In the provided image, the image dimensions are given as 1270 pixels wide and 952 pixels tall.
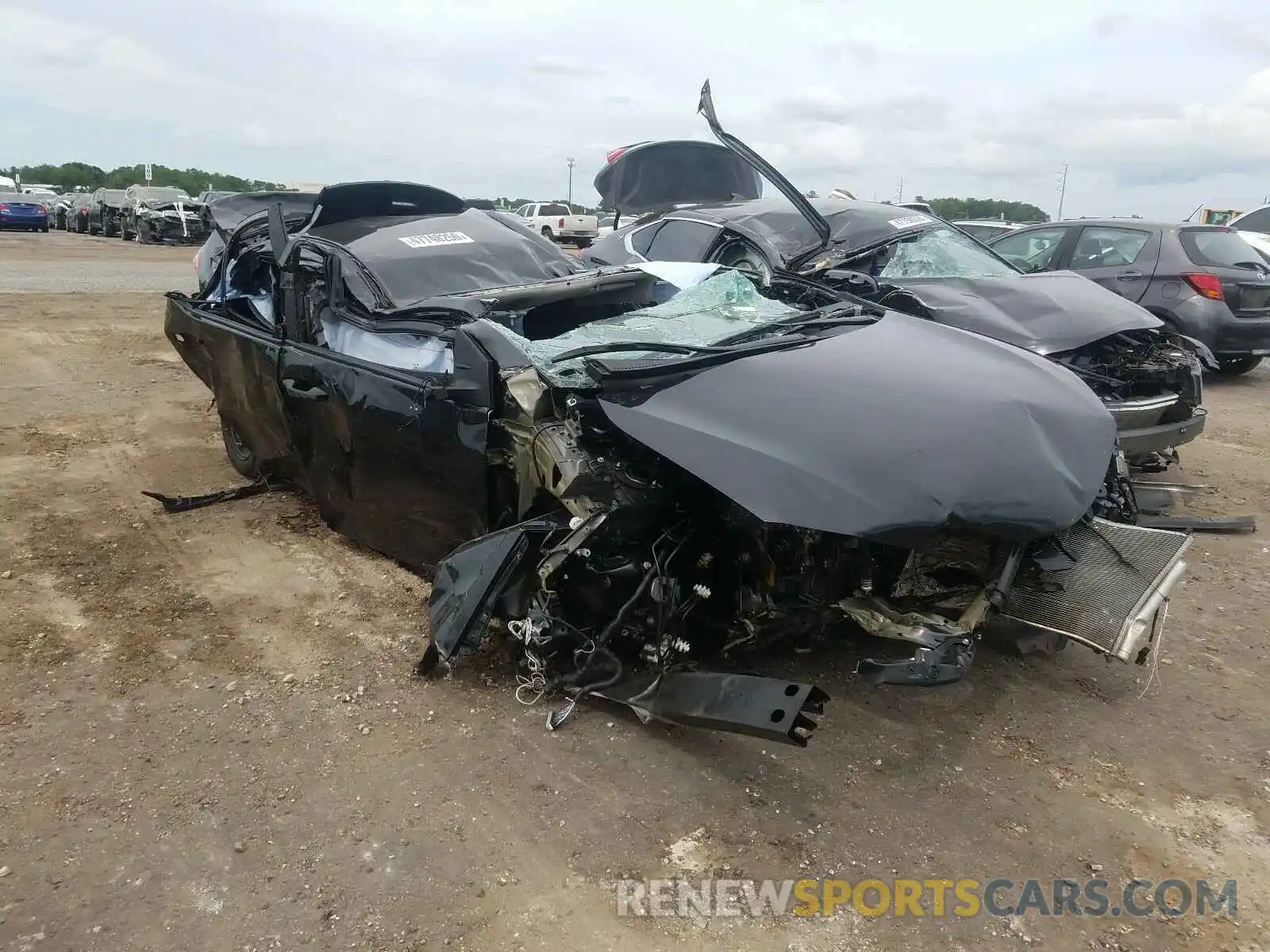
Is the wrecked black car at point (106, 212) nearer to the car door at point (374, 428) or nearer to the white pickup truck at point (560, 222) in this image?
the white pickup truck at point (560, 222)

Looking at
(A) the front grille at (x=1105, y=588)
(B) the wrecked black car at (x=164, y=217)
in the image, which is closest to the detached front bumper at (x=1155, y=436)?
(A) the front grille at (x=1105, y=588)

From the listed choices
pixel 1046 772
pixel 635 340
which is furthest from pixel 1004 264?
pixel 1046 772

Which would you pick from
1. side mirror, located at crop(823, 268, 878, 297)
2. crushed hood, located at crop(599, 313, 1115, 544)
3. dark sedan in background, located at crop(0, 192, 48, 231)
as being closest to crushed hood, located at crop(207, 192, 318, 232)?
side mirror, located at crop(823, 268, 878, 297)

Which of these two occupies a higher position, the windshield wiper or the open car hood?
the open car hood

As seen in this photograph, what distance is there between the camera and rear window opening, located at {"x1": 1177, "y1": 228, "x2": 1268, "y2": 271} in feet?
26.3

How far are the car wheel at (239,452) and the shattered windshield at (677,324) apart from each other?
2.40 m

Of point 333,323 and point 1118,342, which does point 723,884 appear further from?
point 1118,342

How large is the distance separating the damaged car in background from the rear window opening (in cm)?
565

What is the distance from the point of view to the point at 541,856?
7.61 feet

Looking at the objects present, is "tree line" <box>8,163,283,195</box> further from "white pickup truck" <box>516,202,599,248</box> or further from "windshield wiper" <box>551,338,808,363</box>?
"windshield wiper" <box>551,338,808,363</box>

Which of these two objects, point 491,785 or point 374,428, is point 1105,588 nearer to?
point 491,785

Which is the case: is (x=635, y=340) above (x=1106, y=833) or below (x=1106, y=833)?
above

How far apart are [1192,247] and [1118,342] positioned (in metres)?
3.61

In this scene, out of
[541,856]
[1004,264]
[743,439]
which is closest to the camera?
[541,856]
